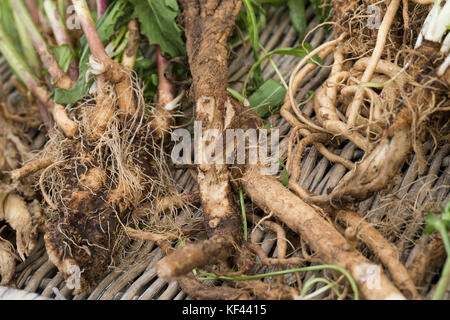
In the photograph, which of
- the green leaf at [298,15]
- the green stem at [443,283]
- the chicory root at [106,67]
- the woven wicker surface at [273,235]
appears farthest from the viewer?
the green leaf at [298,15]

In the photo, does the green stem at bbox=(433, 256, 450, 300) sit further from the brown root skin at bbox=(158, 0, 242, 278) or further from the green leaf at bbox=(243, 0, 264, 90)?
the green leaf at bbox=(243, 0, 264, 90)

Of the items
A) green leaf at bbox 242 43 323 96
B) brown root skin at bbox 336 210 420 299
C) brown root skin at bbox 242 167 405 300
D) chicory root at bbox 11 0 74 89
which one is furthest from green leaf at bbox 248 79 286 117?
chicory root at bbox 11 0 74 89

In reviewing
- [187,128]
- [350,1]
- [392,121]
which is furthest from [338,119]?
[187,128]

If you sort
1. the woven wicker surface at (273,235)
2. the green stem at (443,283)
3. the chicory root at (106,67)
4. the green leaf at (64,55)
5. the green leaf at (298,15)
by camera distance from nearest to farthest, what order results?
the green stem at (443,283) → the woven wicker surface at (273,235) → the chicory root at (106,67) → the green leaf at (64,55) → the green leaf at (298,15)

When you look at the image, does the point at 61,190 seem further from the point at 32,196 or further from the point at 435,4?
Answer: the point at 435,4

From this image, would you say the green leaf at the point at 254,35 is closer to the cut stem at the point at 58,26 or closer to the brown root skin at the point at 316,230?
the brown root skin at the point at 316,230

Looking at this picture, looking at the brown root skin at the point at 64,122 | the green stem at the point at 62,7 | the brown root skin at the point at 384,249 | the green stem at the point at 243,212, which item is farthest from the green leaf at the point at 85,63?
the brown root skin at the point at 384,249
